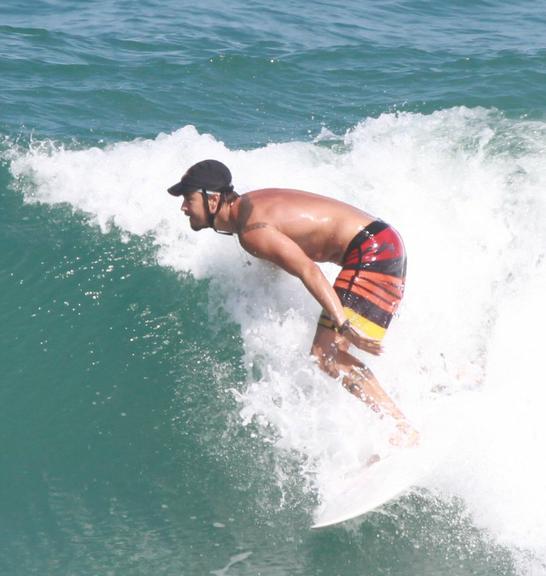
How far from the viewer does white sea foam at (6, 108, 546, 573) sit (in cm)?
537

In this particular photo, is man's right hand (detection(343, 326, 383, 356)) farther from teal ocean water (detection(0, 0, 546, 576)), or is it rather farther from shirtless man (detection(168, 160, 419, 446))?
teal ocean water (detection(0, 0, 546, 576))

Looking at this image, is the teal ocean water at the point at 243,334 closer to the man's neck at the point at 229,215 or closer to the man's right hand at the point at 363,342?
the man's right hand at the point at 363,342

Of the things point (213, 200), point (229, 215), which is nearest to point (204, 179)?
point (213, 200)

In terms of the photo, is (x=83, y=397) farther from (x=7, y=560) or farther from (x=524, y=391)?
(x=524, y=391)

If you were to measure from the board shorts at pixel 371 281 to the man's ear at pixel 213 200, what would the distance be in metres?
0.82

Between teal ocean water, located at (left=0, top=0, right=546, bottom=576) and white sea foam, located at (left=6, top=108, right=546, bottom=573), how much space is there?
0.02 metres

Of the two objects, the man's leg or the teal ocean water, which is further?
the man's leg

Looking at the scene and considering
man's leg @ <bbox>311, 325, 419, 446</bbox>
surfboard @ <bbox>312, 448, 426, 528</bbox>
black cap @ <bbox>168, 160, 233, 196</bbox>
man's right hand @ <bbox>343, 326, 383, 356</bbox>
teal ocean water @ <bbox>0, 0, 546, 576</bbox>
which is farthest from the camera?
man's leg @ <bbox>311, 325, 419, 446</bbox>

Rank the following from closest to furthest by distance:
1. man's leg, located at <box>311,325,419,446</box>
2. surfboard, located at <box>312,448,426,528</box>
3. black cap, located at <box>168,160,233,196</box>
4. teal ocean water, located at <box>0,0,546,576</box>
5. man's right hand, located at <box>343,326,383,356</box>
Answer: surfboard, located at <box>312,448,426,528</box> < teal ocean water, located at <box>0,0,546,576</box> < man's right hand, located at <box>343,326,383,356</box> < black cap, located at <box>168,160,233,196</box> < man's leg, located at <box>311,325,419,446</box>

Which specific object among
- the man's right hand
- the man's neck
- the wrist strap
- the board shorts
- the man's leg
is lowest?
the man's leg

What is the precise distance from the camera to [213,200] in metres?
5.37

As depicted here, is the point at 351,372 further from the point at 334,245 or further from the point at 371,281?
the point at 334,245

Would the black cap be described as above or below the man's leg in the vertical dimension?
above

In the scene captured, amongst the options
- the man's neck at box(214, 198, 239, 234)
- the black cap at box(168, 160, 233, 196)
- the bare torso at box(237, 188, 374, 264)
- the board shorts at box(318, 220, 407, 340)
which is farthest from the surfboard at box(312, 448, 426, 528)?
the black cap at box(168, 160, 233, 196)
